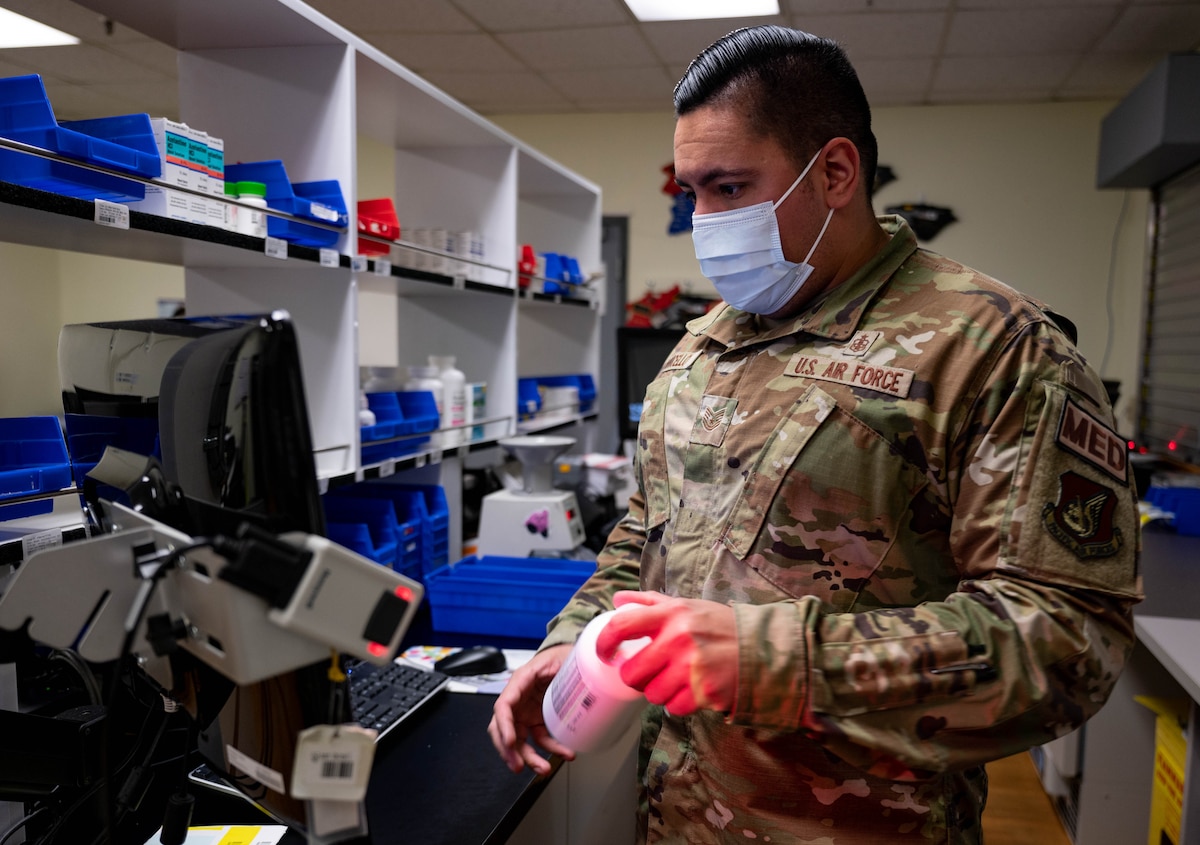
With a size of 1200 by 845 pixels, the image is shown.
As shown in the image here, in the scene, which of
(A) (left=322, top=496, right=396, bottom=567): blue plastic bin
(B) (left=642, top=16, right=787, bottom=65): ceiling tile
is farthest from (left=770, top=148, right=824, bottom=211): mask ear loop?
(B) (left=642, top=16, right=787, bottom=65): ceiling tile

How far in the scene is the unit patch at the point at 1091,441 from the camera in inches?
35.6

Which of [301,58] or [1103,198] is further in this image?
[1103,198]

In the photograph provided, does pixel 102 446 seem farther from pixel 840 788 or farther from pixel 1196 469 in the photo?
pixel 1196 469

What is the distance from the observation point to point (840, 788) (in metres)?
1.03

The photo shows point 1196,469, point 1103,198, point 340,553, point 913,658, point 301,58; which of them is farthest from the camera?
point 1103,198

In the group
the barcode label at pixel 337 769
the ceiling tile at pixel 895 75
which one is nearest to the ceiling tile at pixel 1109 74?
the ceiling tile at pixel 895 75

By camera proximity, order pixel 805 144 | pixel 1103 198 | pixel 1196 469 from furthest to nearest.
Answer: pixel 1103 198
pixel 1196 469
pixel 805 144

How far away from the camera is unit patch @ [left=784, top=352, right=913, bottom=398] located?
101cm

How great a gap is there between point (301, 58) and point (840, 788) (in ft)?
5.74

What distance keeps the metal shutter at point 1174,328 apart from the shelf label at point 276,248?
4.33m

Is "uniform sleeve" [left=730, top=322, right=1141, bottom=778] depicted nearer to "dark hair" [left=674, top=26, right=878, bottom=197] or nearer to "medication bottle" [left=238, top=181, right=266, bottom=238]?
"dark hair" [left=674, top=26, right=878, bottom=197]

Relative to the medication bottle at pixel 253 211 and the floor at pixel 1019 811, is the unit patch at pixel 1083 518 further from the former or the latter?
the floor at pixel 1019 811

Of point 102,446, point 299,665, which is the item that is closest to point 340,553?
point 299,665

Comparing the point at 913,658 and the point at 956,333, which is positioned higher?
the point at 956,333
